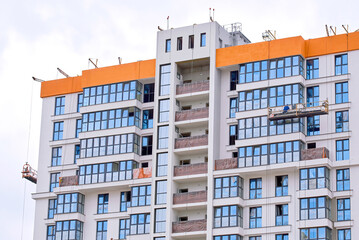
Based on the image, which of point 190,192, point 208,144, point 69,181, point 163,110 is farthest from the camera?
point 69,181

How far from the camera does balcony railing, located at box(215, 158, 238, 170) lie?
100312 mm

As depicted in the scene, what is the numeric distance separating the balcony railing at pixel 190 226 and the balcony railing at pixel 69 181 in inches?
503

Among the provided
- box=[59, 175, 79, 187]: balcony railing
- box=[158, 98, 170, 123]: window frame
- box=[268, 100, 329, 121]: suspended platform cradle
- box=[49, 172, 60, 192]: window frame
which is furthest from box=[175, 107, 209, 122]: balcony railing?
box=[49, 172, 60, 192]: window frame

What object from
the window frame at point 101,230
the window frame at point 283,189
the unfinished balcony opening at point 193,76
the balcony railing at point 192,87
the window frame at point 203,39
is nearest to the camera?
the window frame at point 283,189

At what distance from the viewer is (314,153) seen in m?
96.8

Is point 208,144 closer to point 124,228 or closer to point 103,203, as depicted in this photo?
point 124,228

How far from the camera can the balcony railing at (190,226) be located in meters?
99.8

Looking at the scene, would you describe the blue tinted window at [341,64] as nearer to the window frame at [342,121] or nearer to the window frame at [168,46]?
the window frame at [342,121]

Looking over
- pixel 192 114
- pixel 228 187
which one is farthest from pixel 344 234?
pixel 192 114

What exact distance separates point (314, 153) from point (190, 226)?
45.6ft

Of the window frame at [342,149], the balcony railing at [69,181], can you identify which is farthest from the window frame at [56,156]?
the window frame at [342,149]

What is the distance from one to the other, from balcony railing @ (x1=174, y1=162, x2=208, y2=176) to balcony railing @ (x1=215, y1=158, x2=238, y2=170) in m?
1.34

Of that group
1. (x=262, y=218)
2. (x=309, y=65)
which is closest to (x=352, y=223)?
(x=262, y=218)

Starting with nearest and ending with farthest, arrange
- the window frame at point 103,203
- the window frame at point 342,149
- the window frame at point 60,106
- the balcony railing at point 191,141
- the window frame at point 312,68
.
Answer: the window frame at point 342,149 < the window frame at point 312,68 < the balcony railing at point 191,141 < the window frame at point 103,203 < the window frame at point 60,106
